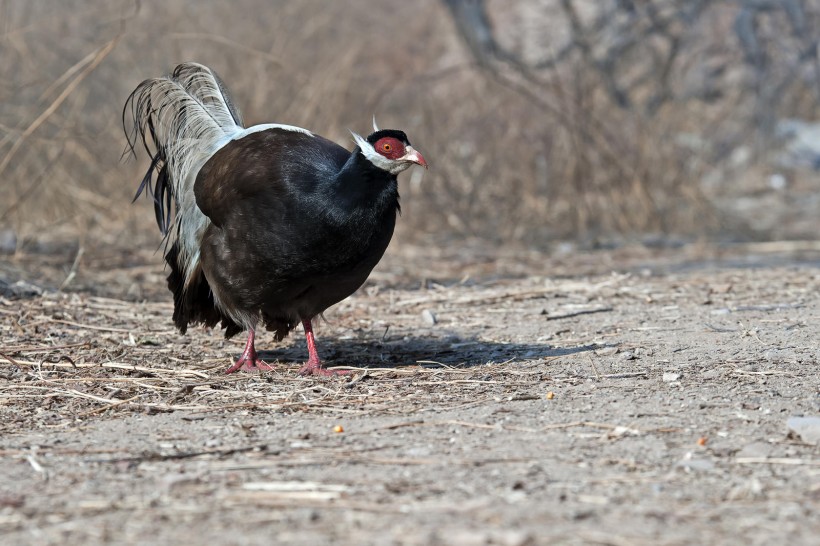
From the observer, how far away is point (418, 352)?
5.77 metres

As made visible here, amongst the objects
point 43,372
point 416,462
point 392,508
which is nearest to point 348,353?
point 43,372

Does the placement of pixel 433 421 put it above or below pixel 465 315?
above

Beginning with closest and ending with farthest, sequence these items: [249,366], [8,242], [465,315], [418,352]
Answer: [249,366]
[418,352]
[465,315]
[8,242]

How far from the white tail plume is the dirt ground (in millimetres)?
638

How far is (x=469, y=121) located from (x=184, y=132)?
5.64 m

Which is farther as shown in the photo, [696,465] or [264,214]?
[264,214]

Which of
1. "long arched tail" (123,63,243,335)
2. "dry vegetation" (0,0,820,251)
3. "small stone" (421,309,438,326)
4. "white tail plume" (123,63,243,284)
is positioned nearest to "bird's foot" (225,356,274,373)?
"long arched tail" (123,63,243,335)

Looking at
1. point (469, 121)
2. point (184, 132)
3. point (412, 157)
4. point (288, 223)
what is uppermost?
point (184, 132)

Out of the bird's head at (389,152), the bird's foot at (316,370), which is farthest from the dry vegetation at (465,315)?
the bird's head at (389,152)

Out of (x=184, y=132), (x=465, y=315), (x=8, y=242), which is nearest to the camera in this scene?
(x=184, y=132)

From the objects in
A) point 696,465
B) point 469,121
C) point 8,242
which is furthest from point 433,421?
point 469,121

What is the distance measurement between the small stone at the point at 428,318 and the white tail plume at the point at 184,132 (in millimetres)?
1513

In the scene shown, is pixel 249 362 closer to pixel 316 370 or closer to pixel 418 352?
pixel 316 370

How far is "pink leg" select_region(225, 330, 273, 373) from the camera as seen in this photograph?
5407 millimetres
